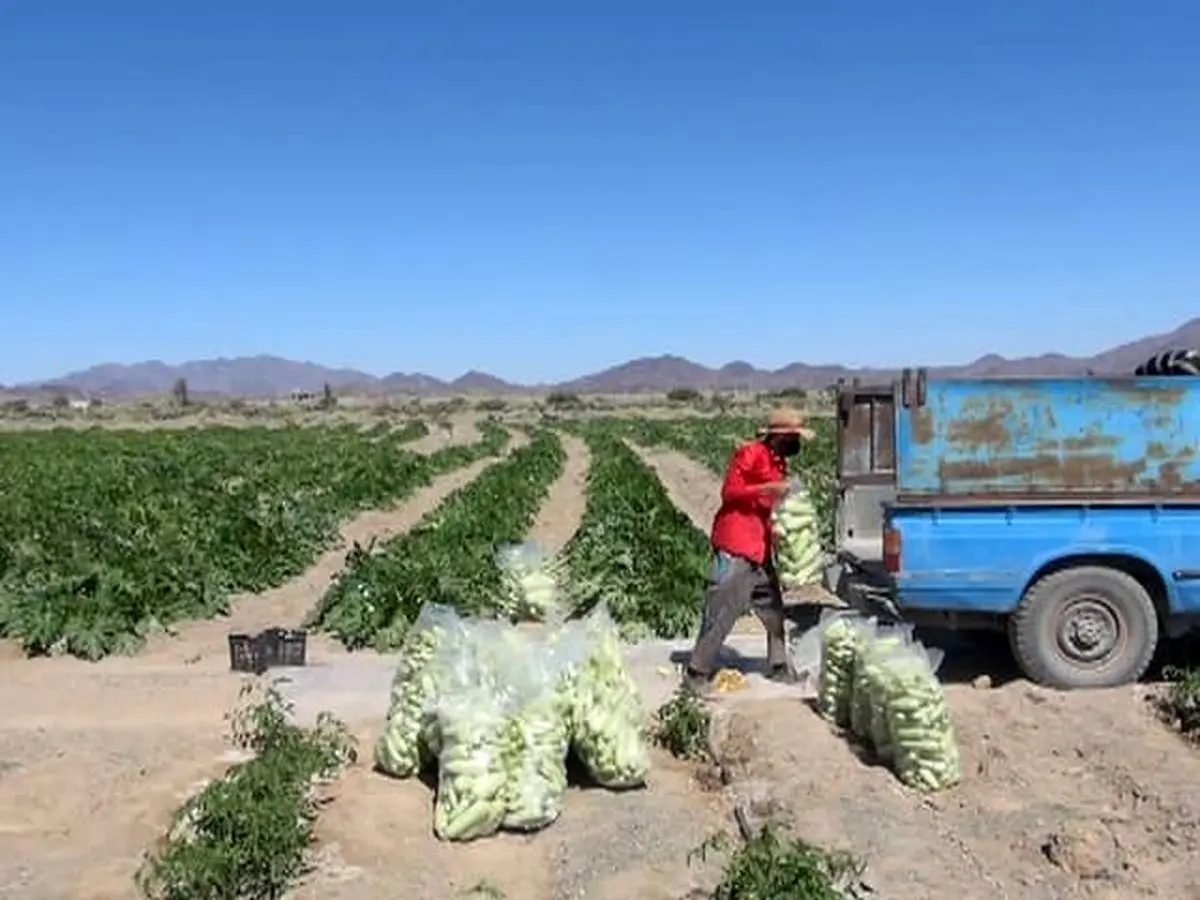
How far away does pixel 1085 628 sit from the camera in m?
8.77

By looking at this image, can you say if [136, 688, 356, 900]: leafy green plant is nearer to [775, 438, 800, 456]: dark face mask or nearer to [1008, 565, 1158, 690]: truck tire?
[775, 438, 800, 456]: dark face mask

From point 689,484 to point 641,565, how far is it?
587 inches

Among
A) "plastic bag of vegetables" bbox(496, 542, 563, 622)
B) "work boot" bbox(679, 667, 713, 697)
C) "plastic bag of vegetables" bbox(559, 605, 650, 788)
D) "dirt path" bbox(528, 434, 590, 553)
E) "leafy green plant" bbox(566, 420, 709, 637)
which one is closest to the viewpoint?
"plastic bag of vegetables" bbox(559, 605, 650, 788)

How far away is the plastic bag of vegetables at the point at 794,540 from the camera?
9.02 metres

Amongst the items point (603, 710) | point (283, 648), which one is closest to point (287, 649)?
point (283, 648)

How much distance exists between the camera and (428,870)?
19.6 ft

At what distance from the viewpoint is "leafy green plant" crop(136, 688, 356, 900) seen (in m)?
5.46

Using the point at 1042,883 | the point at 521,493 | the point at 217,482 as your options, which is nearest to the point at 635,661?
the point at 1042,883

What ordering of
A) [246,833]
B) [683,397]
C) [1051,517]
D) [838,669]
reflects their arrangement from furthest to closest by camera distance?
[683,397], [1051,517], [838,669], [246,833]

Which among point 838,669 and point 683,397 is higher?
point 683,397

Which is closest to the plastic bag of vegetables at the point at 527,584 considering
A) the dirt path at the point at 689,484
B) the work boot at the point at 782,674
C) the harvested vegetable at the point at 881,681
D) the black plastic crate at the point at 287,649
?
the work boot at the point at 782,674

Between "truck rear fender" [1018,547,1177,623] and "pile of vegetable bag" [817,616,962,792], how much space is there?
5.43 ft

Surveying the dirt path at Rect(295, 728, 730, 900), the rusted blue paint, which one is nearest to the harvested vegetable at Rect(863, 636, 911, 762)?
the dirt path at Rect(295, 728, 730, 900)

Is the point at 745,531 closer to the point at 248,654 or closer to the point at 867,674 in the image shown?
the point at 867,674
